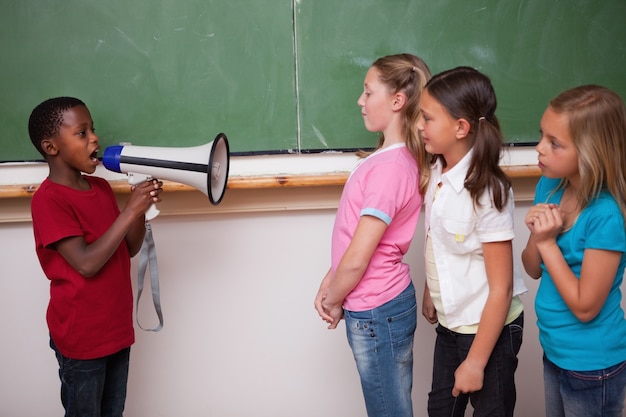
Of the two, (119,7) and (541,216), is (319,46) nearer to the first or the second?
(119,7)

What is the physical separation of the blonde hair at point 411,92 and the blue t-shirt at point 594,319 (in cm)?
39

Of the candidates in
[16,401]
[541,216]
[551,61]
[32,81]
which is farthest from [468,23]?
[16,401]

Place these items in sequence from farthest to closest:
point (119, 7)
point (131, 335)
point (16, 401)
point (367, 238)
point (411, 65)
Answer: point (16, 401)
point (119, 7)
point (131, 335)
point (411, 65)
point (367, 238)

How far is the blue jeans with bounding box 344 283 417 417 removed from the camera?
4.85 feet

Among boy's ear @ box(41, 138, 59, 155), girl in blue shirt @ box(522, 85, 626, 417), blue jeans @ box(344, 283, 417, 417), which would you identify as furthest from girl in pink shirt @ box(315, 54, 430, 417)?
boy's ear @ box(41, 138, 59, 155)

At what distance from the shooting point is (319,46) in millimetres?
1906

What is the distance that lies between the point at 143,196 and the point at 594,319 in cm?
118

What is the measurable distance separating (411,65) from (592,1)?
0.87 m

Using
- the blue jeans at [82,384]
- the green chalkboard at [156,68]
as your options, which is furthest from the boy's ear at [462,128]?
the blue jeans at [82,384]

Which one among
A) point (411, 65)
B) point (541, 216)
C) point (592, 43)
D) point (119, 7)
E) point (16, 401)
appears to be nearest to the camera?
point (541, 216)

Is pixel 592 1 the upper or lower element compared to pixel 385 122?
upper

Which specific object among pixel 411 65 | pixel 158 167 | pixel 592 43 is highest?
pixel 592 43

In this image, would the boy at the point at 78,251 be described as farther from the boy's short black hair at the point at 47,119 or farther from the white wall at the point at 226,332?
the white wall at the point at 226,332

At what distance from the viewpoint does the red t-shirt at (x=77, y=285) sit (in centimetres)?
156
